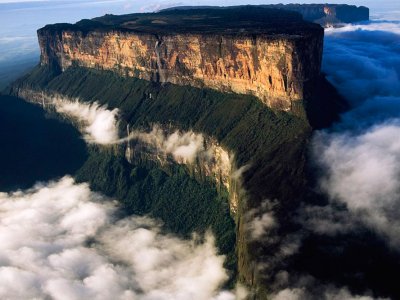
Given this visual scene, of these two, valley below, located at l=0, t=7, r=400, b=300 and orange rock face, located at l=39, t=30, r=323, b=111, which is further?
orange rock face, located at l=39, t=30, r=323, b=111

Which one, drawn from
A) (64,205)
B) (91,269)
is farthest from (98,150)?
(91,269)

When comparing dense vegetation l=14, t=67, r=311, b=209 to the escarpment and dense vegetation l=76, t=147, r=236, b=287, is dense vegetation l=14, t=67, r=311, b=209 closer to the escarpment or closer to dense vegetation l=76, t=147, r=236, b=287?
the escarpment

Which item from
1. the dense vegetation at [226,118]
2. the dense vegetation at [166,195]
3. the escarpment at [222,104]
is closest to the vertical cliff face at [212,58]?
the escarpment at [222,104]

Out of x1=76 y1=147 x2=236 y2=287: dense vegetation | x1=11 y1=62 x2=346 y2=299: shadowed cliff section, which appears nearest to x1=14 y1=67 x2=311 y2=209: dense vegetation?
x1=11 y1=62 x2=346 y2=299: shadowed cliff section

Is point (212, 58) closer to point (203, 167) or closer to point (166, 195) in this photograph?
point (203, 167)

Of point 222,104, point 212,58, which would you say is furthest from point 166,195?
point 212,58

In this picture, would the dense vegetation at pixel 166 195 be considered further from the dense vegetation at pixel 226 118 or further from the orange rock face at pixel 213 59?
the orange rock face at pixel 213 59

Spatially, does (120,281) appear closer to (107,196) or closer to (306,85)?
(107,196)
